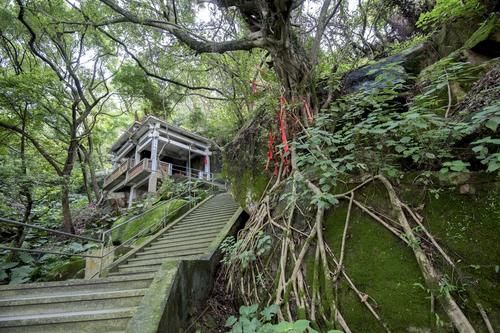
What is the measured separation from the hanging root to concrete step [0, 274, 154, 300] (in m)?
1.31

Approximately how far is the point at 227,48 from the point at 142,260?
Answer: 4169 millimetres

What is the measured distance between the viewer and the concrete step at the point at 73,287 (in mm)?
3621

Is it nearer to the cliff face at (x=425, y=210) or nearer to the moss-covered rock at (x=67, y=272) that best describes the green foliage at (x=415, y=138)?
the cliff face at (x=425, y=210)

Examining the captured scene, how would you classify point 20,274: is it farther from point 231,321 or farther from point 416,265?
point 416,265

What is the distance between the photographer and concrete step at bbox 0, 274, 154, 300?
143 inches

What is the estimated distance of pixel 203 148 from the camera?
18.5m

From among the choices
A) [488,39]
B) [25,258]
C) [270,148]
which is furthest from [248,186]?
[25,258]

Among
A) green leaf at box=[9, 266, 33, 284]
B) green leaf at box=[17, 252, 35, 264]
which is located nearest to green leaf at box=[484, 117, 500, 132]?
green leaf at box=[9, 266, 33, 284]

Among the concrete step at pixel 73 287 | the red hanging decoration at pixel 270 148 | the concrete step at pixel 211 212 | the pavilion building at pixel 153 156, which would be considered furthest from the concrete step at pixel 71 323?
the pavilion building at pixel 153 156

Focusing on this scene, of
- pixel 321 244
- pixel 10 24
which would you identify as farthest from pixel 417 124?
pixel 10 24

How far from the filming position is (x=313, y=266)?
294 cm

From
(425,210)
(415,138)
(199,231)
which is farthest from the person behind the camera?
(199,231)

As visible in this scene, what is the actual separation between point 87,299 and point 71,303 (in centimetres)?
18

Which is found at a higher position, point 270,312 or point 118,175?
point 118,175
